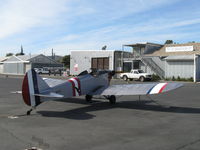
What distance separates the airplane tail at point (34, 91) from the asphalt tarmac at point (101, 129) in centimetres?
60

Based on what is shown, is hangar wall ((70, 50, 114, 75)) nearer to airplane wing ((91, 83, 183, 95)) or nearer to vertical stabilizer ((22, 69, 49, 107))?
airplane wing ((91, 83, 183, 95))

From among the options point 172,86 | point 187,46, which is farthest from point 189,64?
point 172,86

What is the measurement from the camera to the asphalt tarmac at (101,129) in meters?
5.81

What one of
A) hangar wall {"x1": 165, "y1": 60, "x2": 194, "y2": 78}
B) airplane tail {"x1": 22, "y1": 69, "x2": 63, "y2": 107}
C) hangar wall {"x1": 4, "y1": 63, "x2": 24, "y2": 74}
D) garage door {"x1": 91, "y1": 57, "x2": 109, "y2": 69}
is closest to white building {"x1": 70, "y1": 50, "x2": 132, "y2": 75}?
garage door {"x1": 91, "y1": 57, "x2": 109, "y2": 69}

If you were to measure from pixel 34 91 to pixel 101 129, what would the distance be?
3.56m

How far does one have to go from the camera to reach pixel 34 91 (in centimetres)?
961

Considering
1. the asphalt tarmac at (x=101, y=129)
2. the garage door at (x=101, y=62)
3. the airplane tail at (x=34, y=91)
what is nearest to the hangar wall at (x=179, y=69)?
the garage door at (x=101, y=62)

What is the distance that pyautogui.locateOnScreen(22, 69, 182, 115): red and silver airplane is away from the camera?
9539 mm

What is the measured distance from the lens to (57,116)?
9.48 metres

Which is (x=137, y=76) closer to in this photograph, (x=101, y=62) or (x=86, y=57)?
(x=101, y=62)

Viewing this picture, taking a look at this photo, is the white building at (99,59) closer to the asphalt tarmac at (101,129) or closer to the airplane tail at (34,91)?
the asphalt tarmac at (101,129)

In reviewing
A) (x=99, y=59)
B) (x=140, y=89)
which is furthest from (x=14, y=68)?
Result: (x=140, y=89)

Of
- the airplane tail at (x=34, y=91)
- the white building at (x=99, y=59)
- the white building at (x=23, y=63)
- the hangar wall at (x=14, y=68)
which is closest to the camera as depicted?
the airplane tail at (x=34, y=91)

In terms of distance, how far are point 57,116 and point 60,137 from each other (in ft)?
10.1
